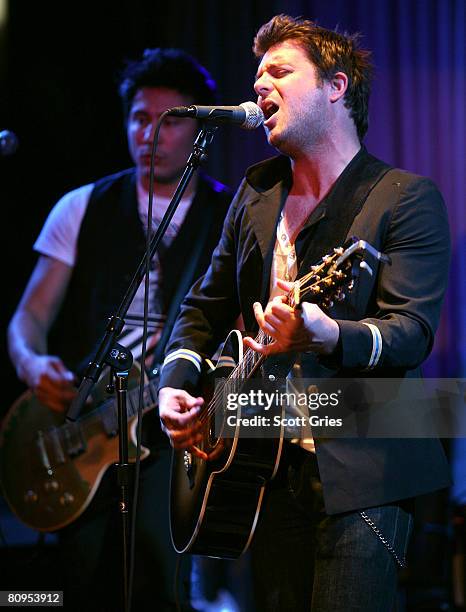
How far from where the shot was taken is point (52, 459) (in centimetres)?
385

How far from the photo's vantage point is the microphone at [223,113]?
239 cm

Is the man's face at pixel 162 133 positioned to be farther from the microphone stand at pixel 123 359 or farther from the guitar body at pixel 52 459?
the microphone stand at pixel 123 359

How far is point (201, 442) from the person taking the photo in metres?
2.62

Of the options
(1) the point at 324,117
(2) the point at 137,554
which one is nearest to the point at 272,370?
(1) the point at 324,117

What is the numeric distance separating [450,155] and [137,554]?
2247 millimetres

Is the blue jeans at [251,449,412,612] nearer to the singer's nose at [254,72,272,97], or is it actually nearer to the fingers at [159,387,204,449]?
the fingers at [159,387,204,449]

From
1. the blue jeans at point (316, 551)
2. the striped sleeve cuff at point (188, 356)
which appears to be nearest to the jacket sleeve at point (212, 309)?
the striped sleeve cuff at point (188, 356)

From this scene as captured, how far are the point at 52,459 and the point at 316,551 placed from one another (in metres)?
1.83

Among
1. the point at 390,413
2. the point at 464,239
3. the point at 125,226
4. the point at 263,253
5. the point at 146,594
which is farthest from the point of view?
the point at 125,226

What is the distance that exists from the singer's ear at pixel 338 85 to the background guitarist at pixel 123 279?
127 cm

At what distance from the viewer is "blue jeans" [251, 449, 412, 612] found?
220cm

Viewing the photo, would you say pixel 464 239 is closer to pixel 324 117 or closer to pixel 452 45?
pixel 452 45

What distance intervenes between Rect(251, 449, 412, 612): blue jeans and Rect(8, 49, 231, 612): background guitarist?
1100 mm

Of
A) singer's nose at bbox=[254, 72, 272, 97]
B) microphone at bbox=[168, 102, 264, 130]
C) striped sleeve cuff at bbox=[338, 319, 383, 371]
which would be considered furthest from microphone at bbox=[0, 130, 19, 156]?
striped sleeve cuff at bbox=[338, 319, 383, 371]
